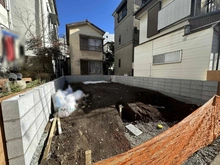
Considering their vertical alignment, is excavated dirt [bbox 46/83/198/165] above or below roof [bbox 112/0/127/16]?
below

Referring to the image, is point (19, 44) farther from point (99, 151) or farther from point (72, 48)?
point (72, 48)

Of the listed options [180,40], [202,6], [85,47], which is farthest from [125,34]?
[180,40]

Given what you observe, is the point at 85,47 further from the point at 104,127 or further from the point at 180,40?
the point at 104,127

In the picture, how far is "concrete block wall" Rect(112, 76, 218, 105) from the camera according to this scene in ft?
12.1

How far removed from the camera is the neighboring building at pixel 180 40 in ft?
14.2

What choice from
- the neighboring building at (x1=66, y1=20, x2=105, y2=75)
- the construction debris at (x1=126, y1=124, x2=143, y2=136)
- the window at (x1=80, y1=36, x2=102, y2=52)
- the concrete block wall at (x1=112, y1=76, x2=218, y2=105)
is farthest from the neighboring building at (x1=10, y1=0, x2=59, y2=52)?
the concrete block wall at (x1=112, y1=76, x2=218, y2=105)

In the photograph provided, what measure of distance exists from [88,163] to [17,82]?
2309 millimetres

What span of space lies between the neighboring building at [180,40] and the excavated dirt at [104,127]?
186 centimetres

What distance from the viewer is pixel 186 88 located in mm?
4371

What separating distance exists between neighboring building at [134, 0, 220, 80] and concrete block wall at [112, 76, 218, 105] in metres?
0.74

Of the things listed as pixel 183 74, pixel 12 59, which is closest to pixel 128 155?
pixel 12 59

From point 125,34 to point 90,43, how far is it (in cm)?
403

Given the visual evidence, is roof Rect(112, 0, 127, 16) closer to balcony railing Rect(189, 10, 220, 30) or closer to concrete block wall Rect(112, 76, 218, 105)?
balcony railing Rect(189, 10, 220, 30)

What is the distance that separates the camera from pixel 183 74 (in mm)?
5172
